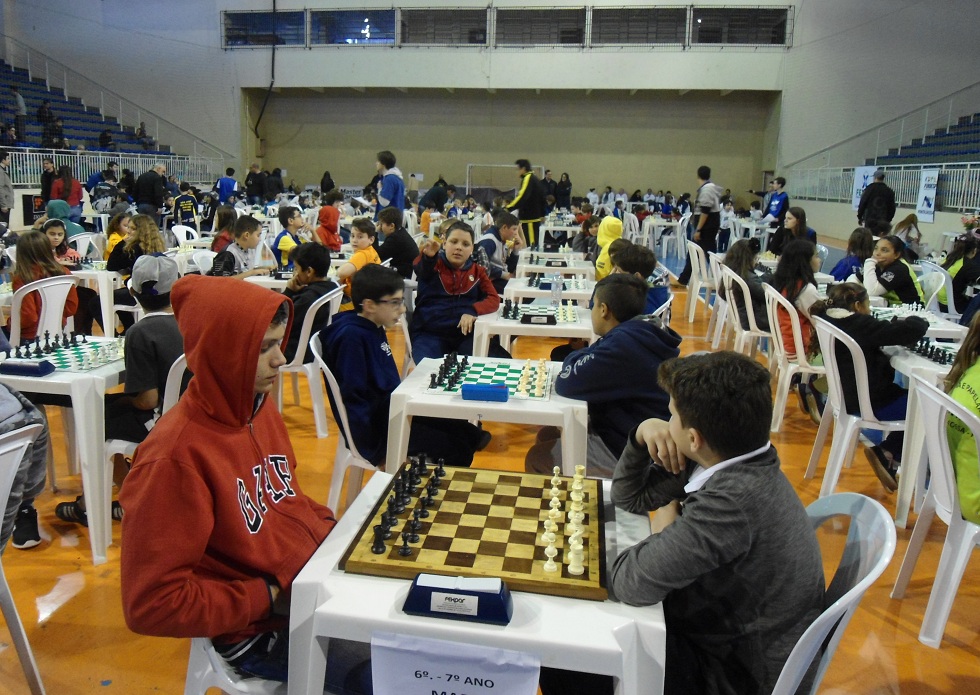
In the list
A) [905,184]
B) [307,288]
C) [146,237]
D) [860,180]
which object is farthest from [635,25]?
[307,288]

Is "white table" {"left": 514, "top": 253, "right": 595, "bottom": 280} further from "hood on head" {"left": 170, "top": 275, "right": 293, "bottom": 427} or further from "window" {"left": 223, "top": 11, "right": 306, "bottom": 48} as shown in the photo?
"window" {"left": 223, "top": 11, "right": 306, "bottom": 48}

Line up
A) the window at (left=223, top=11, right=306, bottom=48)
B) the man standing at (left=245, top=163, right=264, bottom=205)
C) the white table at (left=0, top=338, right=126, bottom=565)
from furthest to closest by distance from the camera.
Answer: the window at (left=223, top=11, right=306, bottom=48) → the man standing at (left=245, top=163, right=264, bottom=205) → the white table at (left=0, top=338, right=126, bottom=565)

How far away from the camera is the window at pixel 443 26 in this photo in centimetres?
1820

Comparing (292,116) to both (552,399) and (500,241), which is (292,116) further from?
(552,399)

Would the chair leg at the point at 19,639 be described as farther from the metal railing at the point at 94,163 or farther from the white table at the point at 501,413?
the metal railing at the point at 94,163

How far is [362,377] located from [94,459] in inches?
41.0

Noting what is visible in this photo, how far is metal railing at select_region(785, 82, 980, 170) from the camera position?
13.3 m

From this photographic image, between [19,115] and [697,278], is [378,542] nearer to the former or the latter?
[697,278]

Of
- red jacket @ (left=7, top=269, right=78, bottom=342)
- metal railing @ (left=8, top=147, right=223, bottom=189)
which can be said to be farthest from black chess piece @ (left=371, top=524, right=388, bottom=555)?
metal railing @ (left=8, top=147, right=223, bottom=189)

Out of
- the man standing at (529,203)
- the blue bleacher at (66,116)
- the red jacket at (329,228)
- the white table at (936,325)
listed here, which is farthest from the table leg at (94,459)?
the blue bleacher at (66,116)

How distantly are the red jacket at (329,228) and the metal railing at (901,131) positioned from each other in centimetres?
1136

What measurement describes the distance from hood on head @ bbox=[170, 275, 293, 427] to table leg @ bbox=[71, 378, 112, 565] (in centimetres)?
154

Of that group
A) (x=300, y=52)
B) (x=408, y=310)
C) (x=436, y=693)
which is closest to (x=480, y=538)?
(x=436, y=693)

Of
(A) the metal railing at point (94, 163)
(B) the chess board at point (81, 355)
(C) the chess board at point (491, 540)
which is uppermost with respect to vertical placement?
(A) the metal railing at point (94, 163)
